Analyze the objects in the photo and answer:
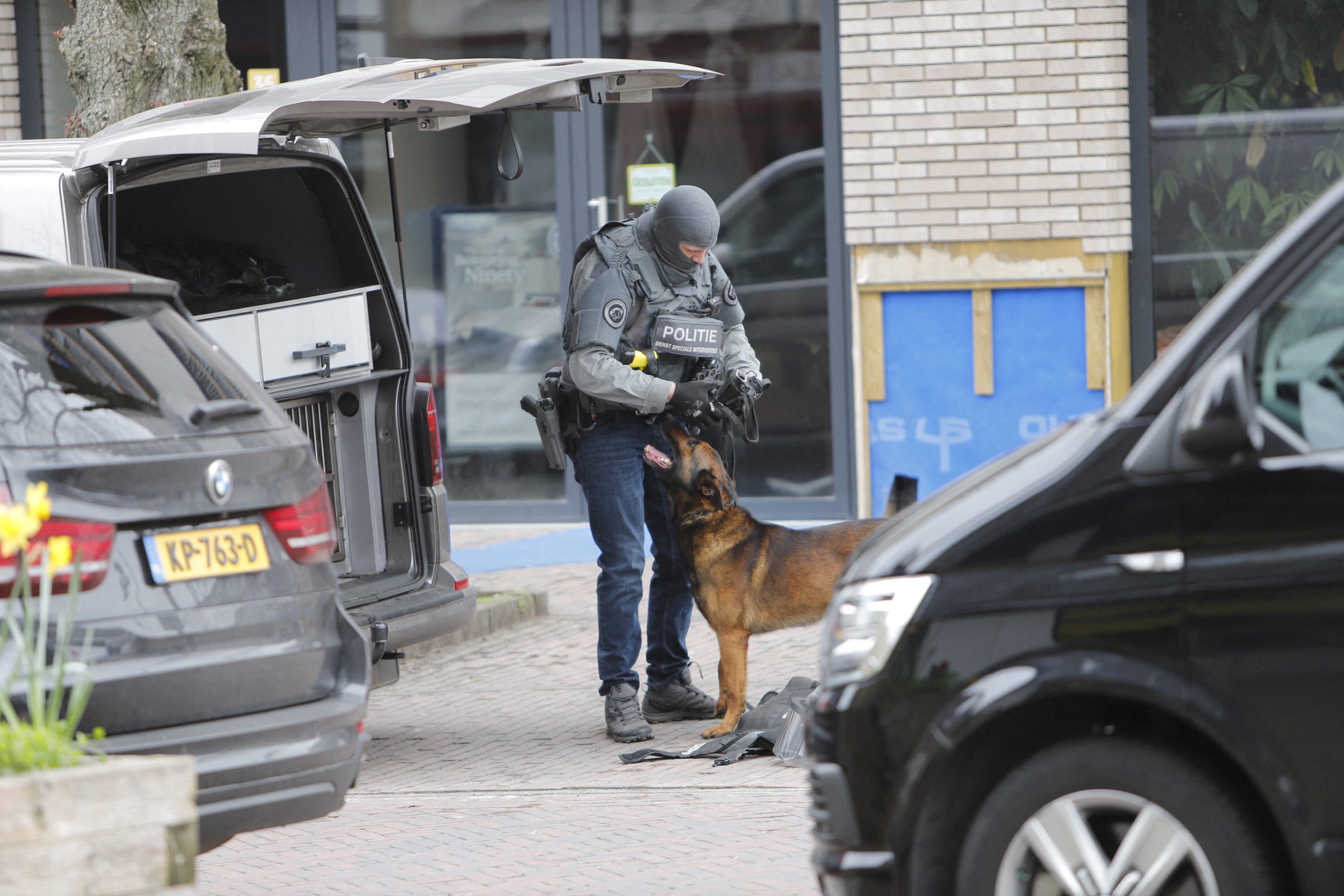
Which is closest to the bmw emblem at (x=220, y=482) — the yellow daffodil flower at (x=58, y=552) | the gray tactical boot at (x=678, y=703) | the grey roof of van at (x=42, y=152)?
the yellow daffodil flower at (x=58, y=552)

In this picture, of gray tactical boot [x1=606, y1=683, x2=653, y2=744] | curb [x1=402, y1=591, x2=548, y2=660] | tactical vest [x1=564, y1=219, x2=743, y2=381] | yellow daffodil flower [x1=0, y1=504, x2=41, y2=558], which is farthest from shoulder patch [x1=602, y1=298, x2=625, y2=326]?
yellow daffodil flower [x1=0, y1=504, x2=41, y2=558]

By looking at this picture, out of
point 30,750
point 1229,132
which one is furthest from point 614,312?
point 1229,132

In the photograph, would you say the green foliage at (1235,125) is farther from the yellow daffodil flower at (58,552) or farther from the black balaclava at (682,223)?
the yellow daffodil flower at (58,552)

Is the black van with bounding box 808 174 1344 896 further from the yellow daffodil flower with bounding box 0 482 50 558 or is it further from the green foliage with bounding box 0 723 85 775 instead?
the yellow daffodil flower with bounding box 0 482 50 558

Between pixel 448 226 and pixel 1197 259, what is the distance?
480 centimetres

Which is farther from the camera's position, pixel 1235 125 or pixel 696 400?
pixel 1235 125

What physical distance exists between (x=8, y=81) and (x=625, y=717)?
24.7 feet

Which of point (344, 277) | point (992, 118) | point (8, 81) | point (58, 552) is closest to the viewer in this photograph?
point (58, 552)

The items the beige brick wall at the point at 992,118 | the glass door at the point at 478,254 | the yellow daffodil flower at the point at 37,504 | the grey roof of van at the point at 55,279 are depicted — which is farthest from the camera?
the glass door at the point at 478,254

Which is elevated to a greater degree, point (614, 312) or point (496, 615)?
point (614, 312)

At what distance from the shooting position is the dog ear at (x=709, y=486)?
6.11 meters

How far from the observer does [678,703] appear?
6668mm

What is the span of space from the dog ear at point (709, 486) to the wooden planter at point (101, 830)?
10.7 feet

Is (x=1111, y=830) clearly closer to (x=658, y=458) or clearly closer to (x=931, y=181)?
(x=658, y=458)
